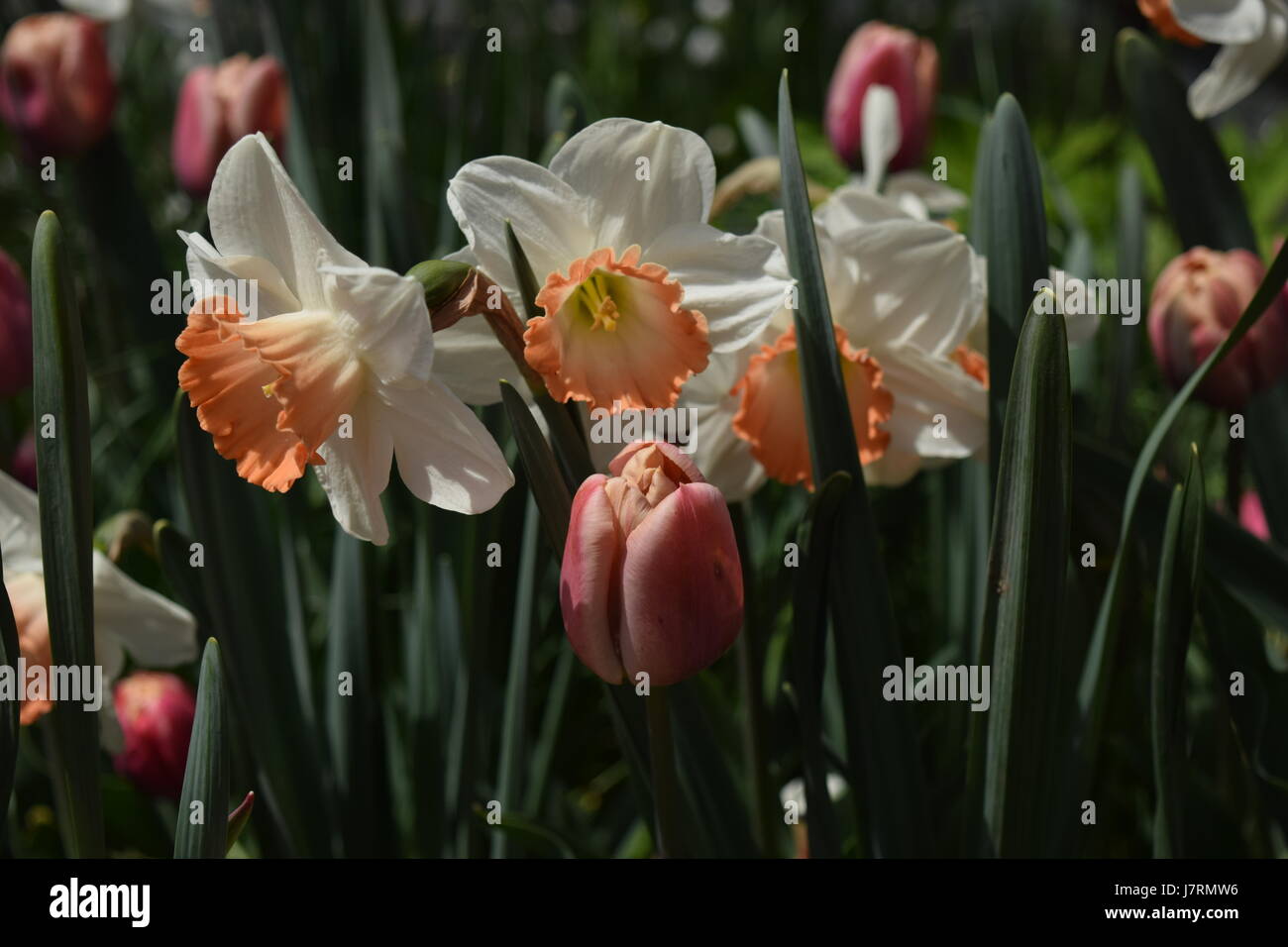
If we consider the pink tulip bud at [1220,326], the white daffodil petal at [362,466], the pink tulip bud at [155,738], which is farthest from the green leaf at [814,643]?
the pink tulip bud at [155,738]

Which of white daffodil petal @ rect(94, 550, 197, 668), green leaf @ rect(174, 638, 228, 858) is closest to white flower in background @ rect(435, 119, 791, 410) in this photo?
green leaf @ rect(174, 638, 228, 858)

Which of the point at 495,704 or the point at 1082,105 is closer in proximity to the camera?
the point at 495,704

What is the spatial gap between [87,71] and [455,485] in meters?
1.21

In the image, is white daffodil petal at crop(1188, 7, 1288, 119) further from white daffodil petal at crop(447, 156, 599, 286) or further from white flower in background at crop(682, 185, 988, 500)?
Answer: white daffodil petal at crop(447, 156, 599, 286)

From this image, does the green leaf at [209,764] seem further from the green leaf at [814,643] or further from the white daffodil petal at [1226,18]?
the white daffodil petal at [1226,18]

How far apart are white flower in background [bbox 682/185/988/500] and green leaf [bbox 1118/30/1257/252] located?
0.37m

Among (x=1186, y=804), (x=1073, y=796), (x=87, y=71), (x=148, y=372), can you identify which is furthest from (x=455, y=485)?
(x=87, y=71)

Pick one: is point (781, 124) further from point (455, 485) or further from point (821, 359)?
point (455, 485)

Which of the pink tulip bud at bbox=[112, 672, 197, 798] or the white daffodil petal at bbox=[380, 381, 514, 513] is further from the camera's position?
the pink tulip bud at bbox=[112, 672, 197, 798]

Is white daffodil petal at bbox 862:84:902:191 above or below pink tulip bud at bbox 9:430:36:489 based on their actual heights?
above

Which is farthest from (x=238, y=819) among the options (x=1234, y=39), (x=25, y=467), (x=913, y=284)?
(x=1234, y=39)

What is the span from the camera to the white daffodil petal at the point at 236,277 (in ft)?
2.06

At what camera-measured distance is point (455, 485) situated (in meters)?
0.63

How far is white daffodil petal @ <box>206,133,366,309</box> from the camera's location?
634 millimetres
